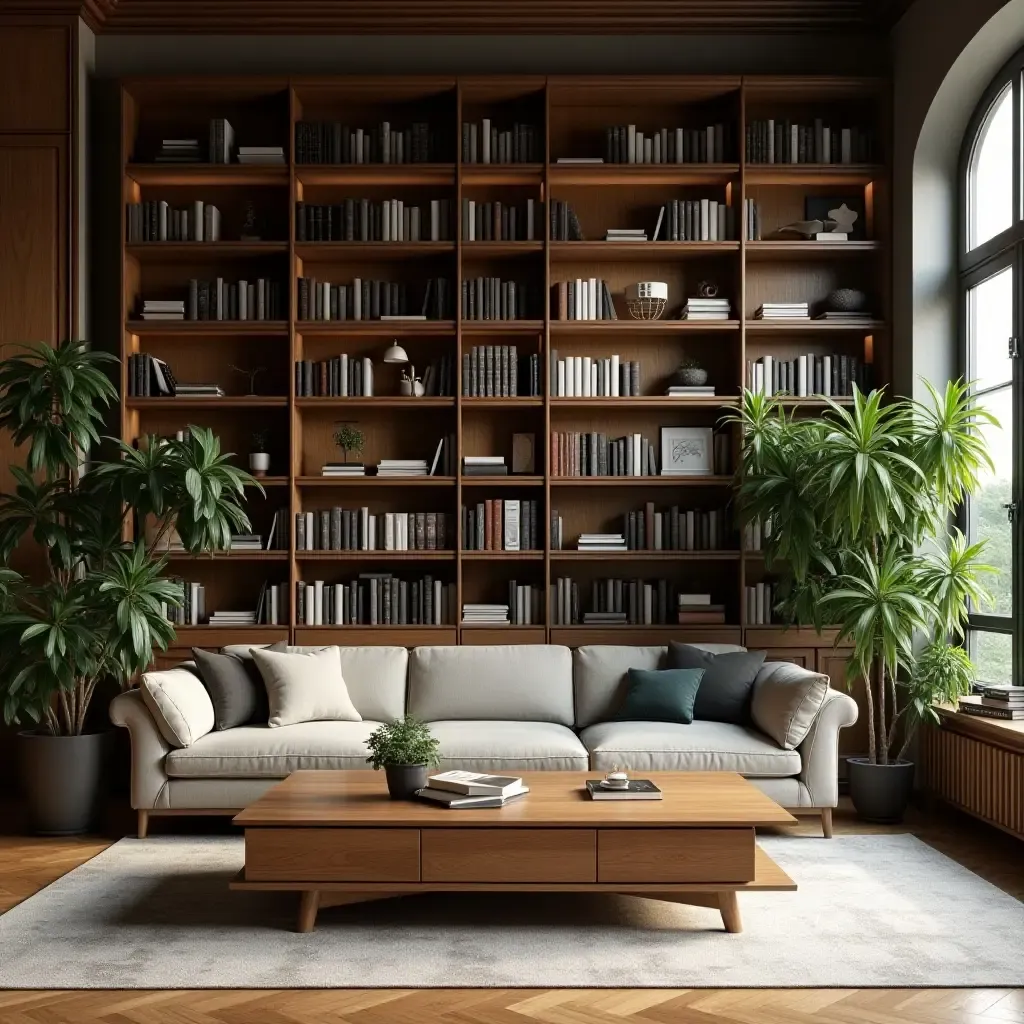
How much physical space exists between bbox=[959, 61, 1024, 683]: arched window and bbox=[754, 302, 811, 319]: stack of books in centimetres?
Answer: 81

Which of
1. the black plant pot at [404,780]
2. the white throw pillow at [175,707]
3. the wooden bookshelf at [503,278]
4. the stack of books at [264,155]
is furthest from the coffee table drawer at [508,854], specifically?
the stack of books at [264,155]

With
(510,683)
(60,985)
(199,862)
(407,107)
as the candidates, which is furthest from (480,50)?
(60,985)

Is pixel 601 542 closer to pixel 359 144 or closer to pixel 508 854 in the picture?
pixel 359 144

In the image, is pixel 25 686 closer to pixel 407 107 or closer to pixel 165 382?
pixel 165 382

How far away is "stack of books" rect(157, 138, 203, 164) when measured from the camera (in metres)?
6.56

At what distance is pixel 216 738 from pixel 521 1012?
2550 millimetres

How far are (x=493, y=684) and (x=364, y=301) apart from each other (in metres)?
2.23

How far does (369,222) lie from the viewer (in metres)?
6.62

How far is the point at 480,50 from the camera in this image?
677 cm

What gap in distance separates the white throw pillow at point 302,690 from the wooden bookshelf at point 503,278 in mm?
631

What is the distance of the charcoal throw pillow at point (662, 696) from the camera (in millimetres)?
5734

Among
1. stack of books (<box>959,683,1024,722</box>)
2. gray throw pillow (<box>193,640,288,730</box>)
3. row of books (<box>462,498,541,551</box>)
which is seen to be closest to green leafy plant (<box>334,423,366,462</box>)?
row of books (<box>462,498,541,551</box>)

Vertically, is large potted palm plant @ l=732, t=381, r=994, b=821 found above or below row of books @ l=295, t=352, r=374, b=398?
below

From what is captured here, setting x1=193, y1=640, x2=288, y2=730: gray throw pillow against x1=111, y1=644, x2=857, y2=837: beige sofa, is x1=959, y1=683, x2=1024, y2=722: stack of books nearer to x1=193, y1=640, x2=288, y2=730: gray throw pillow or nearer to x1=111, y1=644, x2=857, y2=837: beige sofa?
x1=111, y1=644, x2=857, y2=837: beige sofa
